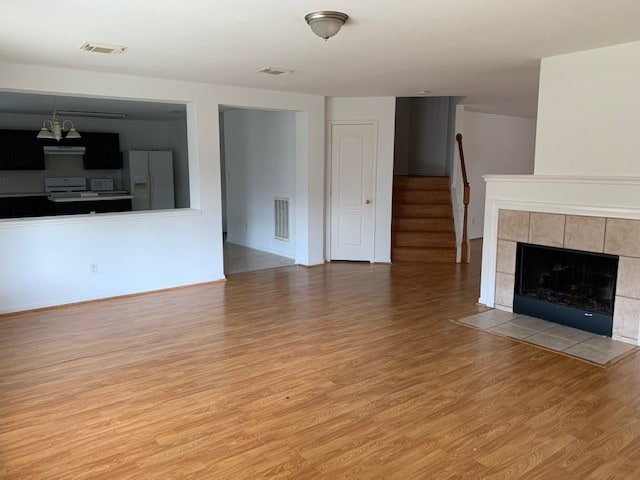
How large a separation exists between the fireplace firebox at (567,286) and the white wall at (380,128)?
2626mm

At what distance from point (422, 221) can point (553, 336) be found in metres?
3.70

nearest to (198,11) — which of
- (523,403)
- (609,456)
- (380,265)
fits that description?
(523,403)

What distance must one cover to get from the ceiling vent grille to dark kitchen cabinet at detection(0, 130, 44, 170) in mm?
4432

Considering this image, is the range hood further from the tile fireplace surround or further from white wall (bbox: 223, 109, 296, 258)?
the tile fireplace surround

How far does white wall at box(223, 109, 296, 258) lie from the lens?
280 inches

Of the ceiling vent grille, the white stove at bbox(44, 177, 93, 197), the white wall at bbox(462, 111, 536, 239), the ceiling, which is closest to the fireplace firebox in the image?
the ceiling

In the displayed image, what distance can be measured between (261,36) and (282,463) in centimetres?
282

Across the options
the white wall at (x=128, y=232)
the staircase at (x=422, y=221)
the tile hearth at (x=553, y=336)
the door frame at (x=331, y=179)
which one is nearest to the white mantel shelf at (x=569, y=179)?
the tile hearth at (x=553, y=336)

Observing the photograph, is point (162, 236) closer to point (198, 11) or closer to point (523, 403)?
point (198, 11)

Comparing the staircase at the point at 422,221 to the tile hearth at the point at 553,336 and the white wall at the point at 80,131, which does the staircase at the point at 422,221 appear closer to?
the tile hearth at the point at 553,336

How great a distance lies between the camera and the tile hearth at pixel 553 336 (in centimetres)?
355

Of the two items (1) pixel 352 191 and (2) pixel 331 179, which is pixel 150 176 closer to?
(2) pixel 331 179

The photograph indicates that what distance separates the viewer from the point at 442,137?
8.12 metres

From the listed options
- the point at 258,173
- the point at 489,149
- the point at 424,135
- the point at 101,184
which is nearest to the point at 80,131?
the point at 101,184
